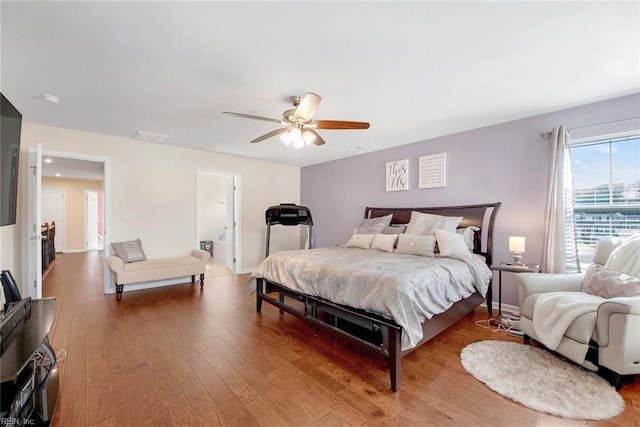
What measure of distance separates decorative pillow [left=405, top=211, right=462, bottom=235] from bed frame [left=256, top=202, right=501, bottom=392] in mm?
253

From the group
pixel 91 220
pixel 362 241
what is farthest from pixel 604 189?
pixel 91 220

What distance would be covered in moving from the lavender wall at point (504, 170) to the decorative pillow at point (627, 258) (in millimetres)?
831

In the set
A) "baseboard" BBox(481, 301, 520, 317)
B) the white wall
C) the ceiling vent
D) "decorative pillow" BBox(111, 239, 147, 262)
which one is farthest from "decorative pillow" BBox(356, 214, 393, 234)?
"decorative pillow" BBox(111, 239, 147, 262)

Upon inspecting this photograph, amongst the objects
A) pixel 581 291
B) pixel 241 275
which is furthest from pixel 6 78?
pixel 581 291

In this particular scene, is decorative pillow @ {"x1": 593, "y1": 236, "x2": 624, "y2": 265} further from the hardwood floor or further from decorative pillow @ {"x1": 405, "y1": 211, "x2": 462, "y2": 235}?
decorative pillow @ {"x1": 405, "y1": 211, "x2": 462, "y2": 235}

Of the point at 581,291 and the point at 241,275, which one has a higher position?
the point at 581,291

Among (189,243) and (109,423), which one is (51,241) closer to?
(189,243)

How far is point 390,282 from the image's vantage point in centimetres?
207

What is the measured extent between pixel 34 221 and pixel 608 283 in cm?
610

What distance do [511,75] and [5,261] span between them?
5.97 meters

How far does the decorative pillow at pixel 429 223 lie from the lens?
3.60m

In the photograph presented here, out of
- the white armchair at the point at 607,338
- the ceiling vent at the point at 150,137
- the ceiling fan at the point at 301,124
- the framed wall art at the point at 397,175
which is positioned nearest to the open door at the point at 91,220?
the ceiling vent at the point at 150,137

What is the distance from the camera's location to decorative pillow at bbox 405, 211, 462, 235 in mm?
3600

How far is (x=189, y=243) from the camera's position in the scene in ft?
16.8
